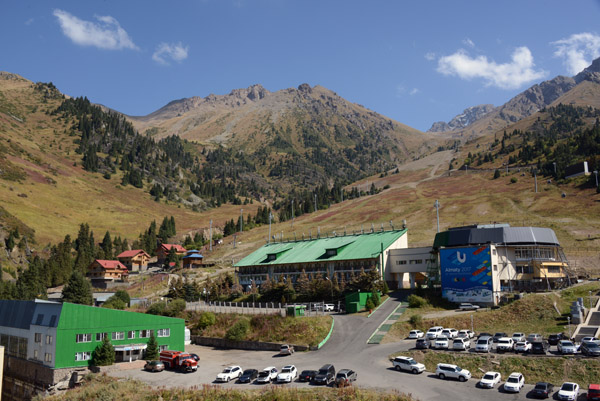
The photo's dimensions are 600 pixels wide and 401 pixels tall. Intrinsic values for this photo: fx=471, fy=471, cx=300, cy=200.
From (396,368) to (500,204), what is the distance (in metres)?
121

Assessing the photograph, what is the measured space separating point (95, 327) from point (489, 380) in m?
45.0

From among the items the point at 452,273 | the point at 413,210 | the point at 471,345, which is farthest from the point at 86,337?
the point at 413,210

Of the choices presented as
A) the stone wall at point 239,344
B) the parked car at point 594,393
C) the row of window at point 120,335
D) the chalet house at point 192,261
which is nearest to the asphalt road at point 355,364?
the stone wall at point 239,344

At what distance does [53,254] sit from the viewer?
132500 mm

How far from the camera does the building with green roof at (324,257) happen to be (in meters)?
86.7

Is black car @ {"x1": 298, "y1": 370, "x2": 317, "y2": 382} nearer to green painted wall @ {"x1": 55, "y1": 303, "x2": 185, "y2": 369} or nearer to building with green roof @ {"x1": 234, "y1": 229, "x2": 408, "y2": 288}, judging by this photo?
green painted wall @ {"x1": 55, "y1": 303, "x2": 185, "y2": 369}

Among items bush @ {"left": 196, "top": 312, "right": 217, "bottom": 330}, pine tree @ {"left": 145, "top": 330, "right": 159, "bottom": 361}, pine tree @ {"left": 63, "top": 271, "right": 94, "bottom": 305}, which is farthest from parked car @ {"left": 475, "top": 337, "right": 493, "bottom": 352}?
pine tree @ {"left": 63, "top": 271, "right": 94, "bottom": 305}

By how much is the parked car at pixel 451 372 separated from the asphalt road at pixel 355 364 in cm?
52

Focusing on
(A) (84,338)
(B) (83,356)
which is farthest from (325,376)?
(A) (84,338)

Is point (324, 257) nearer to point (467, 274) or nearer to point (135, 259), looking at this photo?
point (467, 274)

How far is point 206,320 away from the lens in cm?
7656

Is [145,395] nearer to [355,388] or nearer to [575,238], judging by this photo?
[355,388]

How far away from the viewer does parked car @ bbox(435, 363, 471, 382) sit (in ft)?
139

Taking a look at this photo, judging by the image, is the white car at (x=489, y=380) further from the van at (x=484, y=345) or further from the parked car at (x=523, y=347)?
the van at (x=484, y=345)
